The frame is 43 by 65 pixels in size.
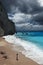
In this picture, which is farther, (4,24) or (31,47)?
(4,24)

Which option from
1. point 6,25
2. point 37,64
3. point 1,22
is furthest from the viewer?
point 6,25

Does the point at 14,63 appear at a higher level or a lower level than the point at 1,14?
lower

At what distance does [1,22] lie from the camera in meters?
73.4

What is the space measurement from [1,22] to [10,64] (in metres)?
59.7

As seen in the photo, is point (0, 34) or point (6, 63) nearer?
point (6, 63)

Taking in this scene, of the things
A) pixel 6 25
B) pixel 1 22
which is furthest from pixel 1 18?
pixel 6 25

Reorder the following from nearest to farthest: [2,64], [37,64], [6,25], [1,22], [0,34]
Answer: [2,64], [37,64], [0,34], [1,22], [6,25]

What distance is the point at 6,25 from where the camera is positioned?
263 ft

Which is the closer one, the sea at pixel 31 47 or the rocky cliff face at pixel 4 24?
the sea at pixel 31 47

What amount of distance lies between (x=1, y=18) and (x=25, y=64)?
59.7 meters

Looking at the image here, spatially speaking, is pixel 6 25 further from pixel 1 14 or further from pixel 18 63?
pixel 18 63

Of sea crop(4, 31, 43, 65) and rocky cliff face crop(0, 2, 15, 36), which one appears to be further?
rocky cliff face crop(0, 2, 15, 36)

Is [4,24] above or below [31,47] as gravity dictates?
above

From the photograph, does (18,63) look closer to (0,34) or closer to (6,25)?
(0,34)
